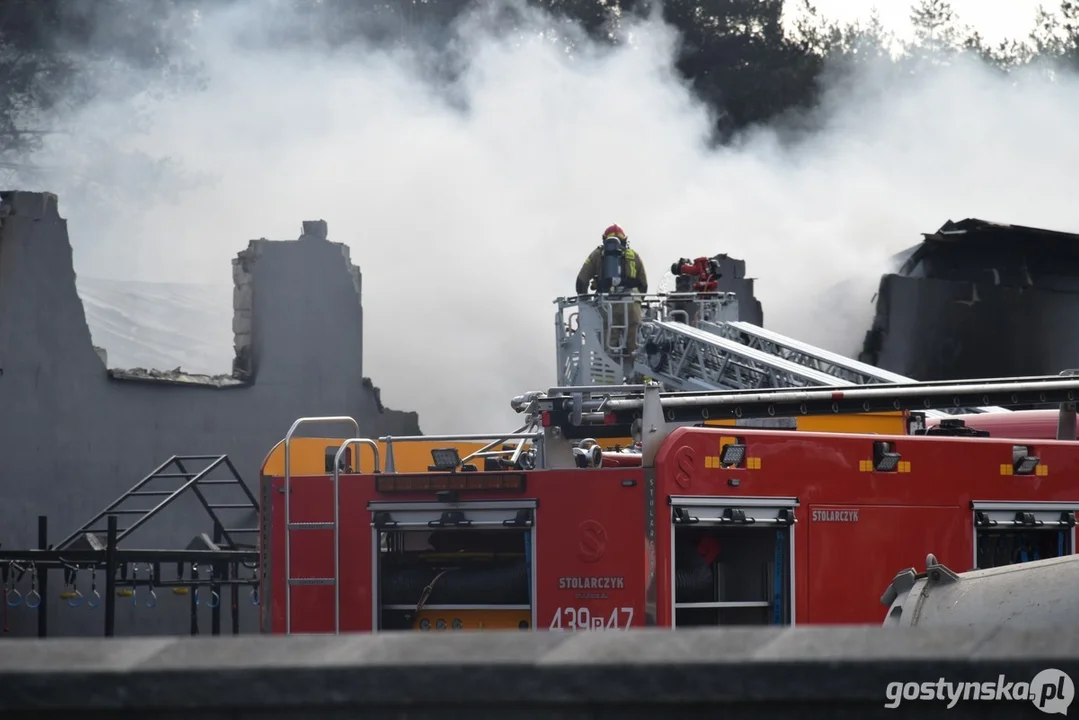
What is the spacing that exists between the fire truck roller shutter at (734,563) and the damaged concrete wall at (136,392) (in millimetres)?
9316

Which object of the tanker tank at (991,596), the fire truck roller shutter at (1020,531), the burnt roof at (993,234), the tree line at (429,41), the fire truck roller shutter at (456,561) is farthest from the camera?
the tree line at (429,41)

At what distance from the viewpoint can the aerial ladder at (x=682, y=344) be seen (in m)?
16.1

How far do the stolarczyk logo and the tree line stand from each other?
1322 inches

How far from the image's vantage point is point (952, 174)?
119 feet

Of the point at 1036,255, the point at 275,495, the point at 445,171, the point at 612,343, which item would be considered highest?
the point at 445,171

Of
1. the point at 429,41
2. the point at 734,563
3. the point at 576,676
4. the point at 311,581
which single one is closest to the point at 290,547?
the point at 311,581

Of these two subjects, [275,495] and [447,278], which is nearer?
[275,495]

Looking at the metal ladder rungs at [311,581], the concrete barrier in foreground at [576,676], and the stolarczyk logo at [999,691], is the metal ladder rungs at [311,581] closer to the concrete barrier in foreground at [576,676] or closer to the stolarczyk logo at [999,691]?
the concrete barrier in foreground at [576,676]

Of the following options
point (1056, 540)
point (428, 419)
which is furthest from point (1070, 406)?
point (428, 419)

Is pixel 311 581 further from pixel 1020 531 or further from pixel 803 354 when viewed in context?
pixel 803 354

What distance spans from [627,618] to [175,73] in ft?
101

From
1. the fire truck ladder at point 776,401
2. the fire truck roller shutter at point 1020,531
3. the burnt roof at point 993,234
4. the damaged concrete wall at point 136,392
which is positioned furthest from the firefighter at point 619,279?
the burnt roof at point 993,234

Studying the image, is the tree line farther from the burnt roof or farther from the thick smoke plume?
the burnt roof

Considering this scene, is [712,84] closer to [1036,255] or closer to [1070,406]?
[1036,255]
